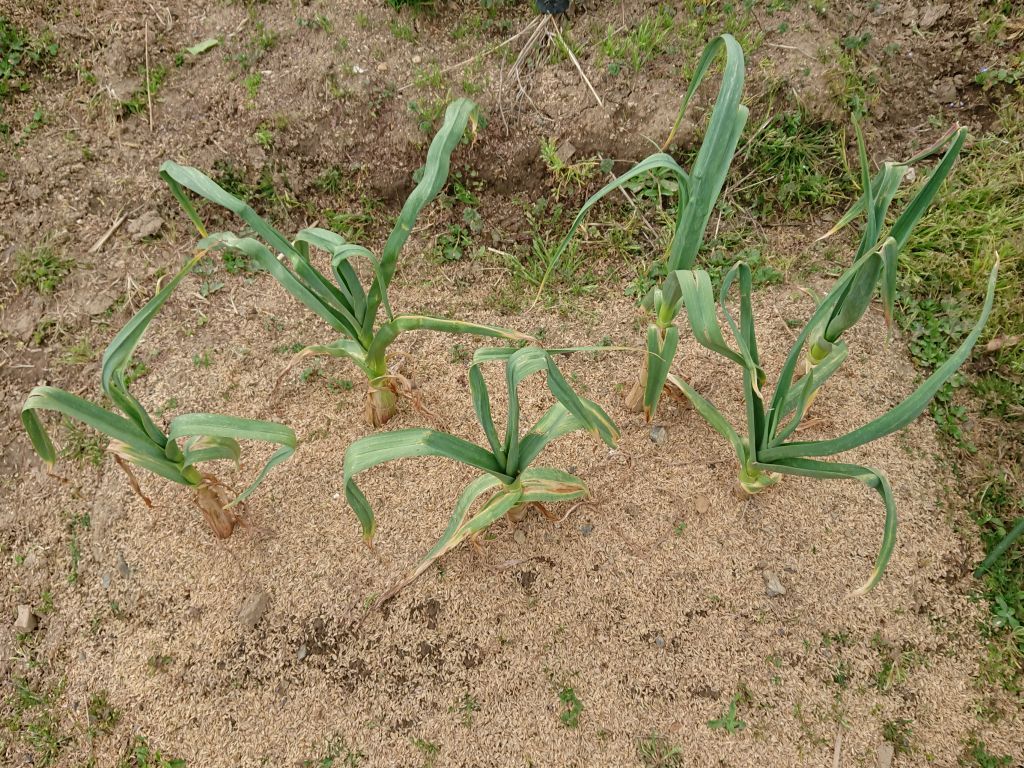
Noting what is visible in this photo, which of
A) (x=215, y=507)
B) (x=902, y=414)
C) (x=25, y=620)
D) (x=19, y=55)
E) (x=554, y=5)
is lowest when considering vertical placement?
(x=25, y=620)

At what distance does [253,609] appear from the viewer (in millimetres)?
1479

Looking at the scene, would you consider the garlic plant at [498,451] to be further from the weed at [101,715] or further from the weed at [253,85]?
the weed at [253,85]

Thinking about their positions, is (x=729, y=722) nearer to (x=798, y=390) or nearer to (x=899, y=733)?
(x=899, y=733)

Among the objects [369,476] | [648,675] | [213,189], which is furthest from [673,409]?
[213,189]

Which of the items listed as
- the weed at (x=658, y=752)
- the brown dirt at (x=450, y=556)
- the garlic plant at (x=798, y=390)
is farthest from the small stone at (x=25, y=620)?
the garlic plant at (x=798, y=390)

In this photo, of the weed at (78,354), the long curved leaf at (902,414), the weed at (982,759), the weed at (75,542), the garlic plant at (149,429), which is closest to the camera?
the long curved leaf at (902,414)

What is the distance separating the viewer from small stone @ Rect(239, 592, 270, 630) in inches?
58.1

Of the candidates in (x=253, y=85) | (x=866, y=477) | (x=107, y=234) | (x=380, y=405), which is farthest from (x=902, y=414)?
(x=107, y=234)

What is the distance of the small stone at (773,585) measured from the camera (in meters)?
1.49

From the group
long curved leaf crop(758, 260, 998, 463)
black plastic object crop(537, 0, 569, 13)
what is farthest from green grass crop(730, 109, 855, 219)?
long curved leaf crop(758, 260, 998, 463)

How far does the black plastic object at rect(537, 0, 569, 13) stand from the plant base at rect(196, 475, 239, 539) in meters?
1.75

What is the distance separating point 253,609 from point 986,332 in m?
2.07

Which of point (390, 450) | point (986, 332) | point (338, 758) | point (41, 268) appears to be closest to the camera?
point (390, 450)

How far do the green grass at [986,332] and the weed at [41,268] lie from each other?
2.48 m
